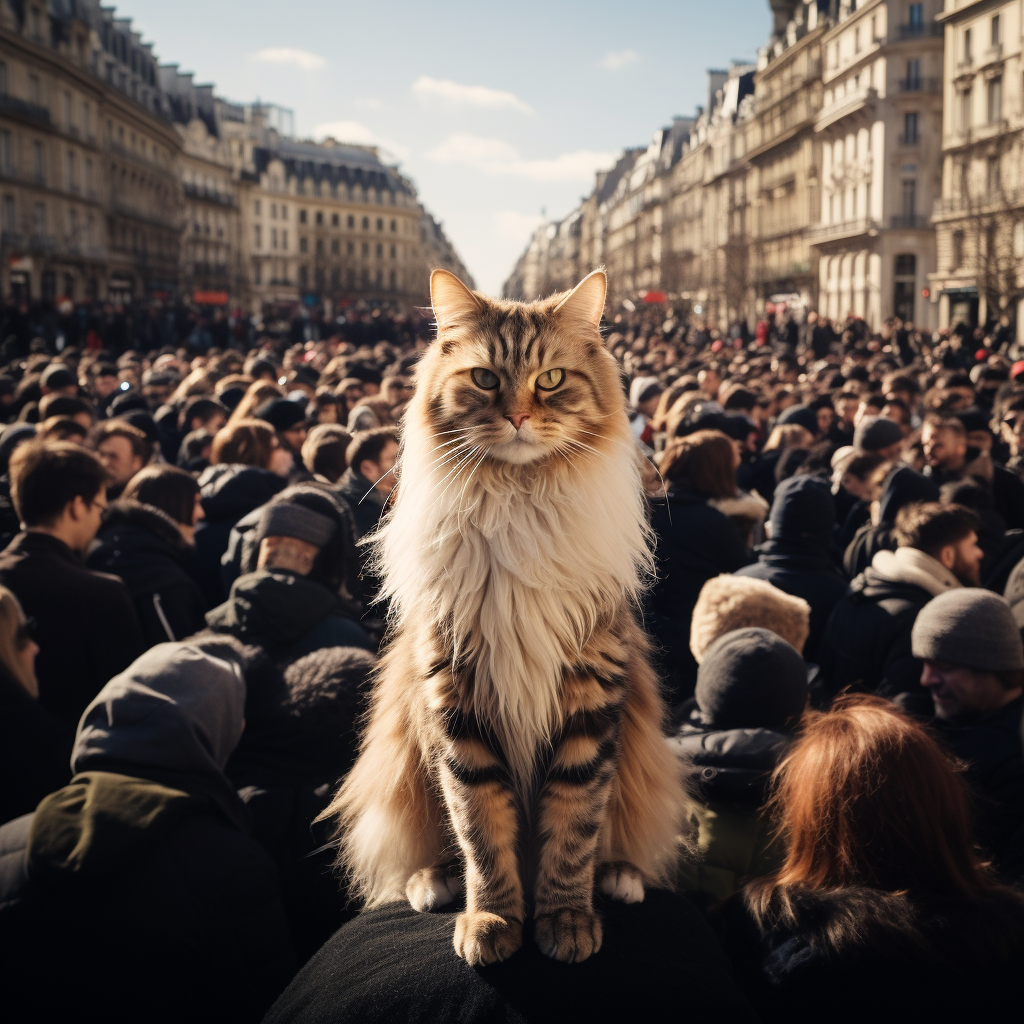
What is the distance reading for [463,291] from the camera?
2.47 m

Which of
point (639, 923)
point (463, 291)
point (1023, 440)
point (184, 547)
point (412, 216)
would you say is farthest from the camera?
point (412, 216)

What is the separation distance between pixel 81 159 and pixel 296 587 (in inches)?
2235

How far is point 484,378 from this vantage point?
93.8 inches

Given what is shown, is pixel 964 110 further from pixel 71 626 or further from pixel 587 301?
pixel 587 301

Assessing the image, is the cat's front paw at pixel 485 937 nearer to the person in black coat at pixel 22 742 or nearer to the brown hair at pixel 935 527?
the person in black coat at pixel 22 742

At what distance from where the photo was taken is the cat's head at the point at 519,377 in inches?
89.7

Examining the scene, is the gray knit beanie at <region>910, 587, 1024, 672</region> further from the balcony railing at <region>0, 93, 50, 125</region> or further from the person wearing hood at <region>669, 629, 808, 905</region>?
the balcony railing at <region>0, 93, 50, 125</region>

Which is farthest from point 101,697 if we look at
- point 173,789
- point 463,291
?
point 463,291

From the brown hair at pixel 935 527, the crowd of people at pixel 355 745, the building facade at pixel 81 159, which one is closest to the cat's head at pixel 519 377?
the crowd of people at pixel 355 745

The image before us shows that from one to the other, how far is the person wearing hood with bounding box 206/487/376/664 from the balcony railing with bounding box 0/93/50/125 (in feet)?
157

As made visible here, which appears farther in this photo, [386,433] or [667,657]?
[386,433]

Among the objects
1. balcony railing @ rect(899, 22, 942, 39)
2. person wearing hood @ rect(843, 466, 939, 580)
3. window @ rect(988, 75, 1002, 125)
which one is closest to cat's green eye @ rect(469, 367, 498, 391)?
person wearing hood @ rect(843, 466, 939, 580)

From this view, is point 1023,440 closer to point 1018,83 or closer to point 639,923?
point 639,923

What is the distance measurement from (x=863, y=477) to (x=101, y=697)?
5171mm
